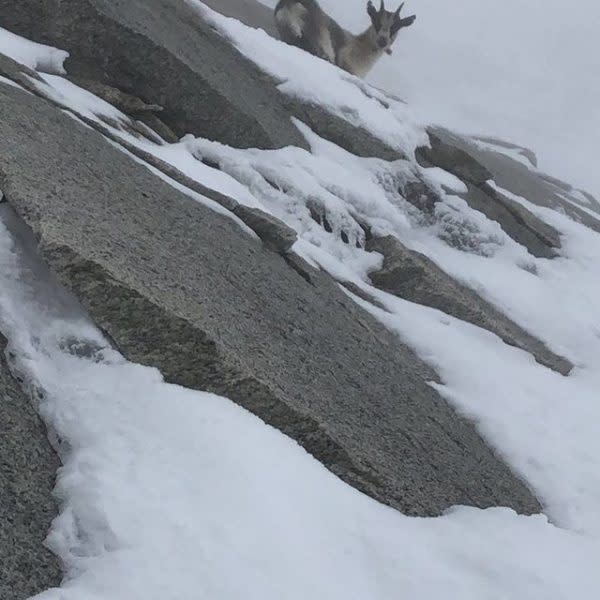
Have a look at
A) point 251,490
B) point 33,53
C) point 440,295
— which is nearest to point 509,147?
point 440,295

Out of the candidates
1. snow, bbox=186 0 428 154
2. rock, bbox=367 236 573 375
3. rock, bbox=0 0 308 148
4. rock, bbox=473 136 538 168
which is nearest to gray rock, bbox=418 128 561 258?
snow, bbox=186 0 428 154

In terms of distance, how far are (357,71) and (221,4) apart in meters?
5.02

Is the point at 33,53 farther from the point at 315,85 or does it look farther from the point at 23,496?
the point at 23,496

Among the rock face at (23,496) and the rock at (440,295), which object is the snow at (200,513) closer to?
the rock face at (23,496)

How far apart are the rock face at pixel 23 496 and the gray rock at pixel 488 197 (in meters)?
8.87

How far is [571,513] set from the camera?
20.2 feet

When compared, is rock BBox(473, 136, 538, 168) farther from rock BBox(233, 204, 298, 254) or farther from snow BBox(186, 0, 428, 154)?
rock BBox(233, 204, 298, 254)

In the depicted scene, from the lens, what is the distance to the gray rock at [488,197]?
1179 cm

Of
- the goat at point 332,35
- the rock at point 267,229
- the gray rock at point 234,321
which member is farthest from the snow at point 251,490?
the goat at point 332,35

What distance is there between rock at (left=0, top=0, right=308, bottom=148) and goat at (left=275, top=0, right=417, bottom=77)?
5.49 m

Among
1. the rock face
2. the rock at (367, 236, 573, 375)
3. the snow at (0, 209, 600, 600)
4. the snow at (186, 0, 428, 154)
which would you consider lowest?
the rock face

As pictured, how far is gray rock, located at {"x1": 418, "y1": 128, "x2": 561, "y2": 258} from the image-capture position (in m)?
11.8

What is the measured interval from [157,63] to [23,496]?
6470 mm

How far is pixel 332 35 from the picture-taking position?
50.9ft
